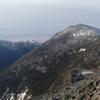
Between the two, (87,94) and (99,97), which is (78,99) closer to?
(87,94)

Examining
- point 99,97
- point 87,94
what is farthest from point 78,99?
point 99,97

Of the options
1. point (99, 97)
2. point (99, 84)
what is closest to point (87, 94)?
point (99, 84)

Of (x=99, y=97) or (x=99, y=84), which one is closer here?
(x=99, y=97)

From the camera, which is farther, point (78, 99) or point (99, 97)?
point (78, 99)

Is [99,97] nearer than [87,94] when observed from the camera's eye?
Yes

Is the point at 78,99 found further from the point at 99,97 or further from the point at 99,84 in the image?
the point at 99,97
